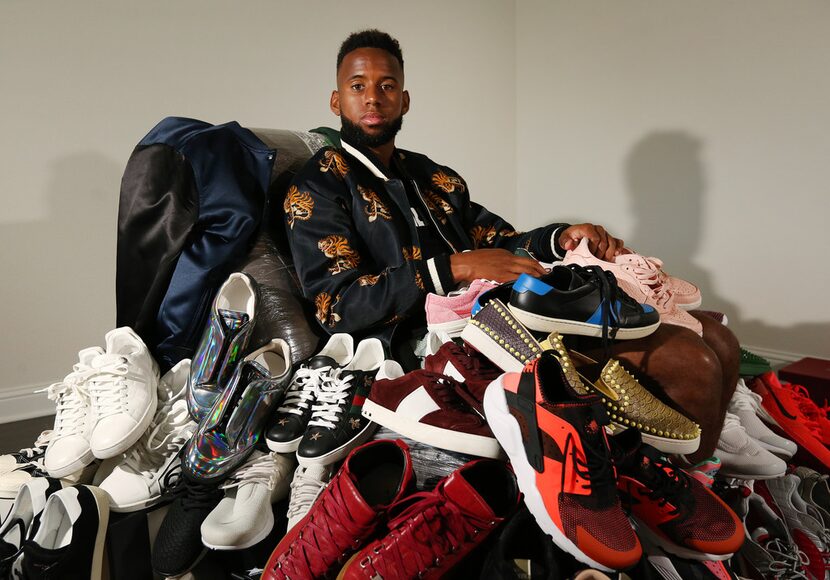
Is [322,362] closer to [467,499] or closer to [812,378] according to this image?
[467,499]

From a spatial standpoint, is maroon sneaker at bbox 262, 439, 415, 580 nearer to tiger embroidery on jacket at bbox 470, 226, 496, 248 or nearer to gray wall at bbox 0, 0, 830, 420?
tiger embroidery on jacket at bbox 470, 226, 496, 248

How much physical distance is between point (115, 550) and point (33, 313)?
1.63 meters

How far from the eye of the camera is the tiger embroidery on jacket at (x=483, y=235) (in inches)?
69.1

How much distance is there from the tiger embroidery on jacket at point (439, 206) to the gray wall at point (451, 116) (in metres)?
1.15

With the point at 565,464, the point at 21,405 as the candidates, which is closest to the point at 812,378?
the point at 565,464

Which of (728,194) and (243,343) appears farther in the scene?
(728,194)


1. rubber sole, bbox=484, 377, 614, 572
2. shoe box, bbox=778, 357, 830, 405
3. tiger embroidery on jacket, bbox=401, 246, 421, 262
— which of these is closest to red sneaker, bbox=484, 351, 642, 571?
rubber sole, bbox=484, 377, 614, 572

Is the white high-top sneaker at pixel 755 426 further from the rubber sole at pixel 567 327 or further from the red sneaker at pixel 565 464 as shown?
the red sneaker at pixel 565 464

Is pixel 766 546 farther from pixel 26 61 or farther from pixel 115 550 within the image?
pixel 26 61

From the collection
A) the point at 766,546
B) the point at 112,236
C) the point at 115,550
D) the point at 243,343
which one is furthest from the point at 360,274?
the point at 112,236

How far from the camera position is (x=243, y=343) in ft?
3.49

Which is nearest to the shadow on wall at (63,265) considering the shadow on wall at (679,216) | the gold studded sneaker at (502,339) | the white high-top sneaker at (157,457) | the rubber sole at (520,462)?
the white high-top sneaker at (157,457)

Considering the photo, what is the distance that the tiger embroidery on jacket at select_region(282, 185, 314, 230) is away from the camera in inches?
50.9

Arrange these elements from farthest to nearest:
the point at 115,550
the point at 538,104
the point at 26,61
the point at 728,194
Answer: the point at 538,104 → the point at 728,194 → the point at 26,61 → the point at 115,550
